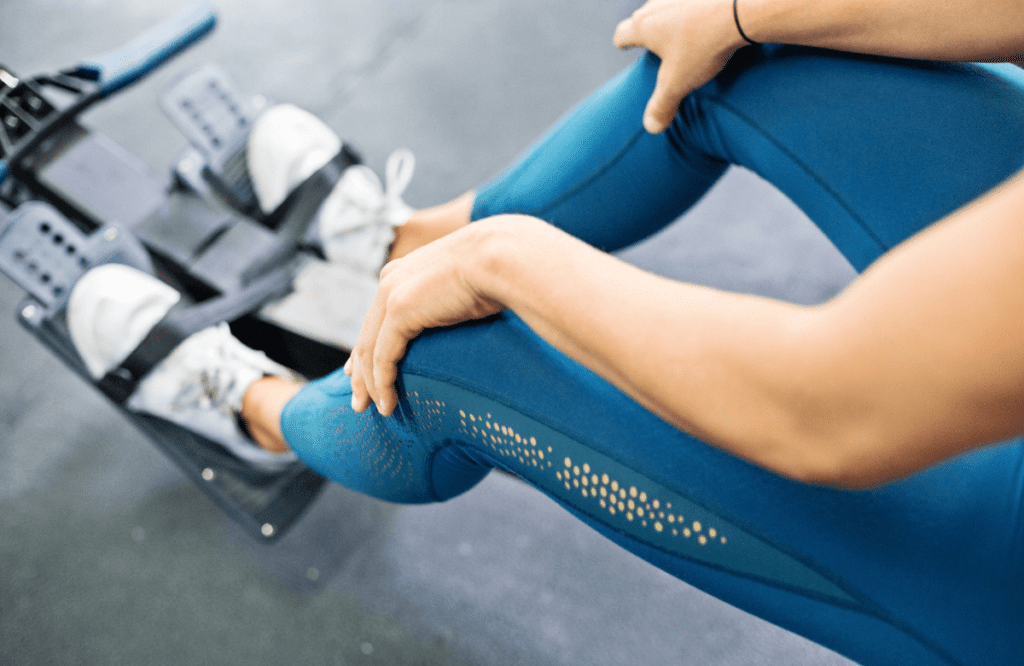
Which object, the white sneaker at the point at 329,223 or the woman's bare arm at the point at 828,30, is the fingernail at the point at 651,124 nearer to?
the woman's bare arm at the point at 828,30

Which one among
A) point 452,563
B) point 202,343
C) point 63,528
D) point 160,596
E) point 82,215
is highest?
point 82,215

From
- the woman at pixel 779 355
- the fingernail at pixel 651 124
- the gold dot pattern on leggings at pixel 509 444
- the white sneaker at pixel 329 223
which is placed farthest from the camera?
the white sneaker at pixel 329 223

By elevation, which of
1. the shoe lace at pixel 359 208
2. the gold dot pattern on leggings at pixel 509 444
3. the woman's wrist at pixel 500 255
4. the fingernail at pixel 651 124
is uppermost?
the woman's wrist at pixel 500 255

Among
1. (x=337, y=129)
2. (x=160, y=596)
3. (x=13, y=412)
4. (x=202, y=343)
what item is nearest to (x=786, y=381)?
(x=202, y=343)

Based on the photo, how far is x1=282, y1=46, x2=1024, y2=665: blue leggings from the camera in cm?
43

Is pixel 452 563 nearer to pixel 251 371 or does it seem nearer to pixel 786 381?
pixel 251 371

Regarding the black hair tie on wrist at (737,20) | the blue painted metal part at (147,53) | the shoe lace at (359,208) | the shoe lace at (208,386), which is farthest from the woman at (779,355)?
the blue painted metal part at (147,53)

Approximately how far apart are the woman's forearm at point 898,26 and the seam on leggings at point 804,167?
0.06 metres

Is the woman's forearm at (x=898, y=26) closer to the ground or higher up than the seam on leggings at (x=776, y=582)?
higher up

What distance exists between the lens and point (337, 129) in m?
1.52

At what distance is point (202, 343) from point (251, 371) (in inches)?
3.2

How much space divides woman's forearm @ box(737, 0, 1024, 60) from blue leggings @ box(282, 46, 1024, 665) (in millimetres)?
20

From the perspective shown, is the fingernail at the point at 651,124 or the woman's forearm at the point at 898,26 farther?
the fingernail at the point at 651,124

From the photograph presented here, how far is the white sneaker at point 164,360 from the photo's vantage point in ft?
2.88
